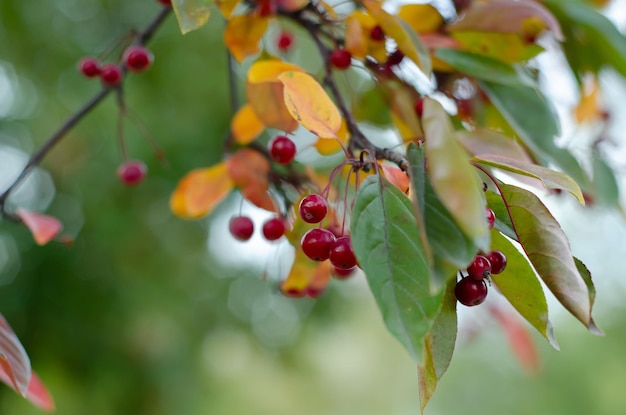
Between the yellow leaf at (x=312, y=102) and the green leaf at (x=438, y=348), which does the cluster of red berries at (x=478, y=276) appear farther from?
the yellow leaf at (x=312, y=102)

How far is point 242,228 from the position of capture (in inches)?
25.9

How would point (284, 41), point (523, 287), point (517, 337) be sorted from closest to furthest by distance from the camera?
point (523, 287), point (284, 41), point (517, 337)

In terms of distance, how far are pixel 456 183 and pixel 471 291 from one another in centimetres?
12

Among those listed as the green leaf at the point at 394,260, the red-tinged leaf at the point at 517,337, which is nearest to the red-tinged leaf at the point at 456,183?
the green leaf at the point at 394,260

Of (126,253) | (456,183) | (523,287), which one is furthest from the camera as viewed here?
(126,253)

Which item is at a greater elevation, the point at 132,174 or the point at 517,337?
the point at 132,174

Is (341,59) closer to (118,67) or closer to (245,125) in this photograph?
(245,125)

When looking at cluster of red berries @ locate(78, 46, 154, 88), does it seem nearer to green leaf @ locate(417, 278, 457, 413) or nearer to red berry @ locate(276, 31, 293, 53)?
red berry @ locate(276, 31, 293, 53)

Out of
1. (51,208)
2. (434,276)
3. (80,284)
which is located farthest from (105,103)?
(434,276)

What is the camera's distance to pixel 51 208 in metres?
2.02

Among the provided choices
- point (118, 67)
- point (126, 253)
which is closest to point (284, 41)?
point (118, 67)

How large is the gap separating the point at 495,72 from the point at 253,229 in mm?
289

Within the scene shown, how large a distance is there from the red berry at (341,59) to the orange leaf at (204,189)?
0.49 ft

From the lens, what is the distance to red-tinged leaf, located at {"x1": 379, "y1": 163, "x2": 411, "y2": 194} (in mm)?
374
